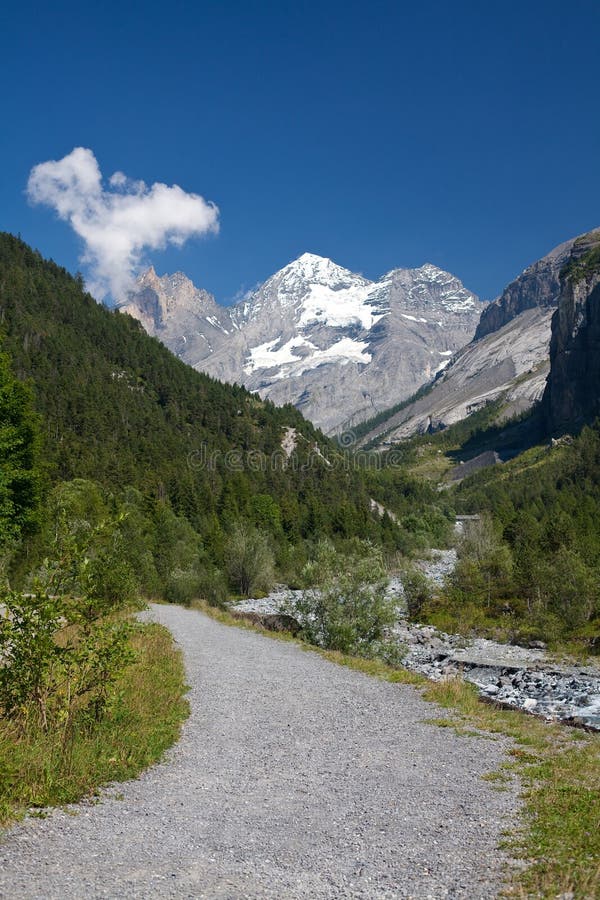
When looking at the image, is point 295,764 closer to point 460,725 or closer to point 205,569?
point 460,725

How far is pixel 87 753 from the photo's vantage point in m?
10.4

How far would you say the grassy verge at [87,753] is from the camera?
8773mm

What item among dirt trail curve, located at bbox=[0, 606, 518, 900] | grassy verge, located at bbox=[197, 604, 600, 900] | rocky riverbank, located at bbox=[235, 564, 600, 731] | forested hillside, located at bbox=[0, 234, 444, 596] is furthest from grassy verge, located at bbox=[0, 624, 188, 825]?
forested hillside, located at bbox=[0, 234, 444, 596]

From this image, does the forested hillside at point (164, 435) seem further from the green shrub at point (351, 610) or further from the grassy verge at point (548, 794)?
the grassy verge at point (548, 794)

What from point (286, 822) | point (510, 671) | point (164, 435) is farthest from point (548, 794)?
point (164, 435)

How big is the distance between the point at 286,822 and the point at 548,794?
15.5 ft

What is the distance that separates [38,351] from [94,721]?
141 meters

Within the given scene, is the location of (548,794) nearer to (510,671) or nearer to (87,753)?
(87,753)

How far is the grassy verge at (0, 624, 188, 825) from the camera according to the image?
8773mm

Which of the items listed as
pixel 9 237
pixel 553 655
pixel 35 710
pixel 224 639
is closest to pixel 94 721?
pixel 35 710

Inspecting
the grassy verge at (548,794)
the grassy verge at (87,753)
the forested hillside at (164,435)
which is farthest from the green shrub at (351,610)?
the forested hillside at (164,435)

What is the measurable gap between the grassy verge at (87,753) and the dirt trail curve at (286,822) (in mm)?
387

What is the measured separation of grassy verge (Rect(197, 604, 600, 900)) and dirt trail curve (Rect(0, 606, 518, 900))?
0.40 m

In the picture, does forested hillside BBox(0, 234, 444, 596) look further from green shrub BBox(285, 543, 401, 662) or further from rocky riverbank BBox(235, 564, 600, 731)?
green shrub BBox(285, 543, 401, 662)
